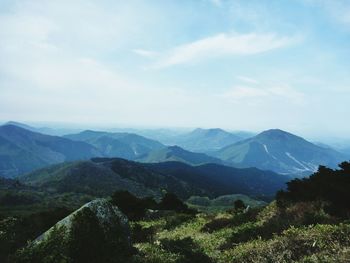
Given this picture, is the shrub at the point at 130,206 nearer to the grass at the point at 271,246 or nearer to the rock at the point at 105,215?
the grass at the point at 271,246

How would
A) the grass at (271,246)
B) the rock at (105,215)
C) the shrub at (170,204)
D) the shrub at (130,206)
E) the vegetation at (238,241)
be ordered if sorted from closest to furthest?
1. the grass at (271,246)
2. the vegetation at (238,241)
3. the rock at (105,215)
4. the shrub at (130,206)
5. the shrub at (170,204)

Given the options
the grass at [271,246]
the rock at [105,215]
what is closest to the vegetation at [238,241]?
the grass at [271,246]

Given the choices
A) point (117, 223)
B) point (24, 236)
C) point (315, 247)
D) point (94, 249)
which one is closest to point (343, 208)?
point (315, 247)

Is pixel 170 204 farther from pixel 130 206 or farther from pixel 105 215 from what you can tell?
pixel 105 215

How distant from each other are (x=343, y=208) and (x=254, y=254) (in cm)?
830

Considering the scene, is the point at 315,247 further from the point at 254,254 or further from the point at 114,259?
the point at 114,259

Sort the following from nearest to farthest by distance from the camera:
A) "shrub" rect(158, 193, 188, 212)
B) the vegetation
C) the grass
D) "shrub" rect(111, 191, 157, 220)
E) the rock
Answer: the grass → the vegetation → the rock → "shrub" rect(111, 191, 157, 220) → "shrub" rect(158, 193, 188, 212)

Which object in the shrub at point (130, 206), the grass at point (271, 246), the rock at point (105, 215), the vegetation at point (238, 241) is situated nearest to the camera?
the grass at point (271, 246)

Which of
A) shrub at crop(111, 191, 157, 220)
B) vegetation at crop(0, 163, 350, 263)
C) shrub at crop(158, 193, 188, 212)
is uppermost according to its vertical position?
vegetation at crop(0, 163, 350, 263)

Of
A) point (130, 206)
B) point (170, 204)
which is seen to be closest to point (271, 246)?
point (130, 206)

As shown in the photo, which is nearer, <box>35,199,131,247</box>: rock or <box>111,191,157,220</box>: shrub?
<box>35,199,131,247</box>: rock

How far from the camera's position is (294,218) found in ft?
68.5

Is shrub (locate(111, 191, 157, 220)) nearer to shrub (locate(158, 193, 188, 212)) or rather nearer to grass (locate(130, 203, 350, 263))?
shrub (locate(158, 193, 188, 212))

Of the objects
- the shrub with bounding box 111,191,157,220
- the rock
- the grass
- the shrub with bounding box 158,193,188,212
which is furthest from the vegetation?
the shrub with bounding box 158,193,188,212
